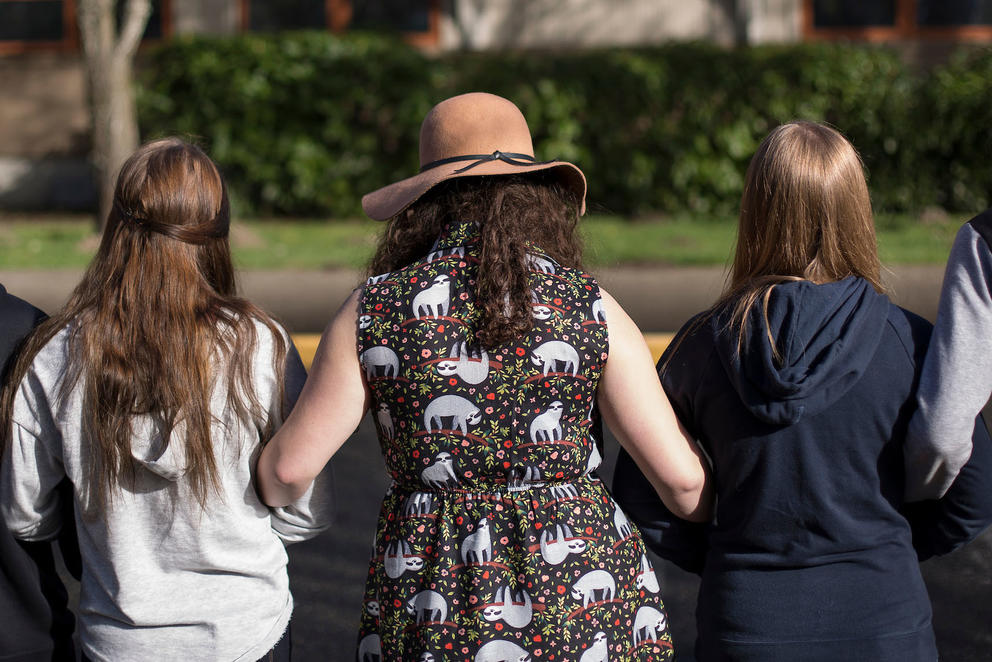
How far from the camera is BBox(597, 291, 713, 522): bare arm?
1969 millimetres

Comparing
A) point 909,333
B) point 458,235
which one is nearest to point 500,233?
point 458,235

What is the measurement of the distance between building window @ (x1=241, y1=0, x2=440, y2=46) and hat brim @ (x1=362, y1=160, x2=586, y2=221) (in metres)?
14.2

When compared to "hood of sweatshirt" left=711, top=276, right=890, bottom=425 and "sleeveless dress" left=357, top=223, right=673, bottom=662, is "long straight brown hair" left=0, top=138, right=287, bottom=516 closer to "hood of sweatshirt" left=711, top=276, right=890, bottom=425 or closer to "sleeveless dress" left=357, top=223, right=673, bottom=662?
"sleeveless dress" left=357, top=223, right=673, bottom=662

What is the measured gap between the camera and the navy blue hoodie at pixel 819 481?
80.1 inches

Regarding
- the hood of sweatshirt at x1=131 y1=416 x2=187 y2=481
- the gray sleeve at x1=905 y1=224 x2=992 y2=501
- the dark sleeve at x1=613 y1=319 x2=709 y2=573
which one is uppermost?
the gray sleeve at x1=905 y1=224 x2=992 y2=501

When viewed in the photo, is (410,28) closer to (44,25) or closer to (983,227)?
(44,25)

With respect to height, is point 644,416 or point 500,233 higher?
point 500,233

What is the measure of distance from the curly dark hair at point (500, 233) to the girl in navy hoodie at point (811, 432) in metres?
0.39

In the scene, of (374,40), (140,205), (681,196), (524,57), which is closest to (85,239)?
(374,40)

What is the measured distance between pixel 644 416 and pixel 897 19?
51.1 ft

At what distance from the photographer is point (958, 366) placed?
1.99 m

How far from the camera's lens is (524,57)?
516 inches

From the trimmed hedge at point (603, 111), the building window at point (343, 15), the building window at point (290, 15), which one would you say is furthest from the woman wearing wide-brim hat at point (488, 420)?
the building window at point (290, 15)

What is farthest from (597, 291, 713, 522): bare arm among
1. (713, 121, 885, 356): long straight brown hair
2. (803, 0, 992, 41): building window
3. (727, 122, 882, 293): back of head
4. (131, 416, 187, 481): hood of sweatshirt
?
(803, 0, 992, 41): building window
